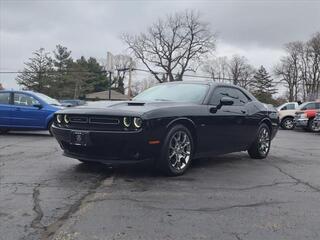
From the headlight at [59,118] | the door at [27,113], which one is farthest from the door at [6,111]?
the headlight at [59,118]

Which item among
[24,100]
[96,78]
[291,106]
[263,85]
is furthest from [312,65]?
[24,100]

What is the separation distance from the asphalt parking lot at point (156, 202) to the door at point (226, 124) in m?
0.39

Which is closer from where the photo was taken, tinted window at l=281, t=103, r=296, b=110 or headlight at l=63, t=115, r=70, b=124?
headlight at l=63, t=115, r=70, b=124

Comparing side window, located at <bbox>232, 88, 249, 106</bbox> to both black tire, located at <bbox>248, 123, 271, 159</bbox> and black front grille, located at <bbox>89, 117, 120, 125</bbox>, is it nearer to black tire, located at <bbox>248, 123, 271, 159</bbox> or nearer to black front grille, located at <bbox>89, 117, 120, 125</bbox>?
black tire, located at <bbox>248, 123, 271, 159</bbox>

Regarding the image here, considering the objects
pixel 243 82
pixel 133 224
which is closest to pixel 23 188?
pixel 133 224

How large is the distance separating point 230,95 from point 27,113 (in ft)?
26.1

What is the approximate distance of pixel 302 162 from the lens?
8477 millimetres

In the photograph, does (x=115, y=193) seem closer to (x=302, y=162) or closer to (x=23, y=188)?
(x=23, y=188)

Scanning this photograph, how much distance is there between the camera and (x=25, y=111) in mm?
14023

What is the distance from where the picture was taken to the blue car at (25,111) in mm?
13938

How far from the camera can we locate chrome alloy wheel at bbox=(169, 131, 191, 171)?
6.34m

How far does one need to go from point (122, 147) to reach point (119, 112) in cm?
45

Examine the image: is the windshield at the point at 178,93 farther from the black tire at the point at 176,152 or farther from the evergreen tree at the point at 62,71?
the evergreen tree at the point at 62,71

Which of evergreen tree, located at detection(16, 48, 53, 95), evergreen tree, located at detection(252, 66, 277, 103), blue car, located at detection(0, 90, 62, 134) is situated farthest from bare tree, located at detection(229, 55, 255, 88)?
blue car, located at detection(0, 90, 62, 134)
